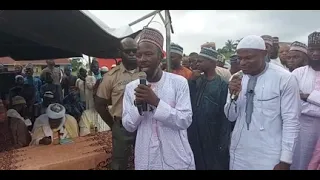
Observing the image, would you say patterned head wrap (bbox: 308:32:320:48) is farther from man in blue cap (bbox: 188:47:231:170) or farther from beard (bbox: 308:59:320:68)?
man in blue cap (bbox: 188:47:231:170)

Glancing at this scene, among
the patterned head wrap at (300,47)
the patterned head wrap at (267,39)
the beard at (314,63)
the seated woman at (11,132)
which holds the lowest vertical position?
the seated woman at (11,132)

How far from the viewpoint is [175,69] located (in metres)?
4.54

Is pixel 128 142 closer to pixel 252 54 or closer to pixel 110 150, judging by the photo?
pixel 110 150

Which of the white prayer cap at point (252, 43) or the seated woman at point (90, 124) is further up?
the white prayer cap at point (252, 43)

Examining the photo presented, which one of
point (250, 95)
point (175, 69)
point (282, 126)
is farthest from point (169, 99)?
point (175, 69)

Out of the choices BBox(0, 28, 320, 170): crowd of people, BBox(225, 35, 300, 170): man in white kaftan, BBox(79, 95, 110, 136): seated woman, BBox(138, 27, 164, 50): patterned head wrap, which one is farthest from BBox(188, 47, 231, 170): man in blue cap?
BBox(79, 95, 110, 136): seated woman

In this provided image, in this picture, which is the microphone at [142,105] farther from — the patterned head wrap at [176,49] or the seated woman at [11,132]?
the patterned head wrap at [176,49]

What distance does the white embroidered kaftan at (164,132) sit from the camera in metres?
2.34

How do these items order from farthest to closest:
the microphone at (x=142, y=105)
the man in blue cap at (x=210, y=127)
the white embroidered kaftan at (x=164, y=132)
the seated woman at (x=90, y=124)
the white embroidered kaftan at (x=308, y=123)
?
1. the seated woman at (x=90, y=124)
2. the man in blue cap at (x=210, y=127)
3. the white embroidered kaftan at (x=308, y=123)
4. the white embroidered kaftan at (x=164, y=132)
5. the microphone at (x=142, y=105)

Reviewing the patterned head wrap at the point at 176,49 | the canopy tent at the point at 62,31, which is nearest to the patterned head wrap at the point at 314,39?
the patterned head wrap at the point at 176,49

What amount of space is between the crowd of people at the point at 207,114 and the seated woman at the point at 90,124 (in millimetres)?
395

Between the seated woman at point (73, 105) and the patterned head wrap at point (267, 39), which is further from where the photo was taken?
the seated woman at point (73, 105)

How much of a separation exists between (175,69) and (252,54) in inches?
82.7

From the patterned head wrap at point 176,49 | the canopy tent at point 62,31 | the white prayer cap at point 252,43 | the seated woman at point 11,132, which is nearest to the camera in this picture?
the white prayer cap at point 252,43
